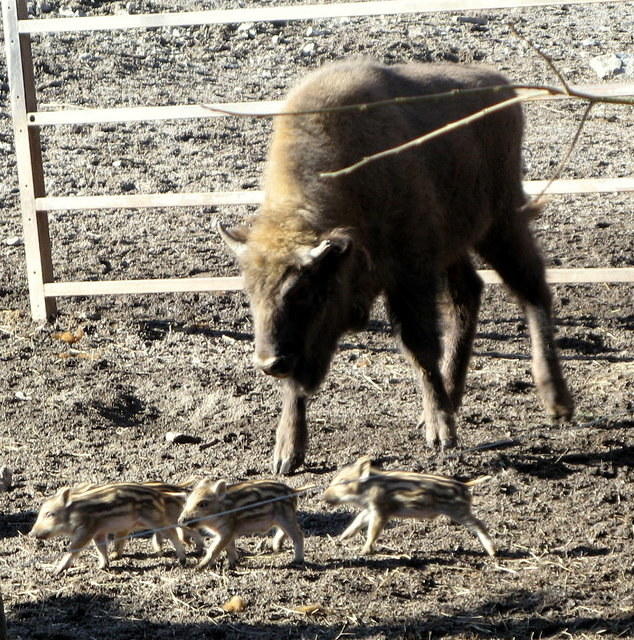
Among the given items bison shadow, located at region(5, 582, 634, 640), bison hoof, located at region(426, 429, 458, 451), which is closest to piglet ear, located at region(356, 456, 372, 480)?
bison shadow, located at region(5, 582, 634, 640)

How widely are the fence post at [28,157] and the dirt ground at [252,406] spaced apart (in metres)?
0.33

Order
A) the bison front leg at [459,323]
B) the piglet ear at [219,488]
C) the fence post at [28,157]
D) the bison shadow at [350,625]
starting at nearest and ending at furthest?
the bison shadow at [350,625], the piglet ear at [219,488], the bison front leg at [459,323], the fence post at [28,157]

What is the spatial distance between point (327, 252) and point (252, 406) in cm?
161

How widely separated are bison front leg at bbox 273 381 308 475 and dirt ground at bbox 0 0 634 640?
4.8 inches

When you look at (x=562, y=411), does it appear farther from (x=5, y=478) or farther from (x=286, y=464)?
(x=5, y=478)

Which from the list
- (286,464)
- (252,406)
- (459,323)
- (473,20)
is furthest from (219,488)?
(473,20)

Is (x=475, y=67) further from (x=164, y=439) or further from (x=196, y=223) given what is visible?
(x=196, y=223)

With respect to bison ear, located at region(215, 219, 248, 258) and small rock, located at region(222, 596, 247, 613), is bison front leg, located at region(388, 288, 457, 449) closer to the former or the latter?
bison ear, located at region(215, 219, 248, 258)

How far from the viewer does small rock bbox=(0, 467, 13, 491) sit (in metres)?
5.53

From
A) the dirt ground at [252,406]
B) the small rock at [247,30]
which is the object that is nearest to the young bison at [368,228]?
the dirt ground at [252,406]

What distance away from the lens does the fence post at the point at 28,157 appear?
789 cm

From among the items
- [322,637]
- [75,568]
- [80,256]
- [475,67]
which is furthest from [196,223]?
[322,637]

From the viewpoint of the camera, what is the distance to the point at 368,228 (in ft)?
19.4

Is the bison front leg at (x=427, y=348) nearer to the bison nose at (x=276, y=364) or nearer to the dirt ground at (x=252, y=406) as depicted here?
the dirt ground at (x=252, y=406)
